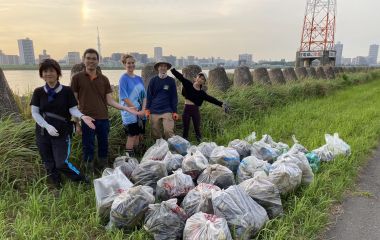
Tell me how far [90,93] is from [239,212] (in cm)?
218

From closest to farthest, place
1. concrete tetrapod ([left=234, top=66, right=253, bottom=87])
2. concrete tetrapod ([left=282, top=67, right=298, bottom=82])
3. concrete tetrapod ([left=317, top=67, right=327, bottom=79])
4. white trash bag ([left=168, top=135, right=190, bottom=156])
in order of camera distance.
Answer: white trash bag ([left=168, top=135, right=190, bottom=156]) → concrete tetrapod ([left=234, top=66, right=253, bottom=87]) → concrete tetrapod ([left=282, top=67, right=298, bottom=82]) → concrete tetrapod ([left=317, top=67, right=327, bottom=79])

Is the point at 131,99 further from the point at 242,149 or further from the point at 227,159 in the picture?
the point at 242,149

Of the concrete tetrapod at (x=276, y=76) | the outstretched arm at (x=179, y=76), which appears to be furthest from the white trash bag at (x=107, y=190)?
the concrete tetrapod at (x=276, y=76)

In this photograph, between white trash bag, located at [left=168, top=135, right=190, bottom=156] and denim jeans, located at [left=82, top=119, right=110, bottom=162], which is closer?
denim jeans, located at [left=82, top=119, right=110, bottom=162]

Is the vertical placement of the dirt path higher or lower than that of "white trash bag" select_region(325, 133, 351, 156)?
lower

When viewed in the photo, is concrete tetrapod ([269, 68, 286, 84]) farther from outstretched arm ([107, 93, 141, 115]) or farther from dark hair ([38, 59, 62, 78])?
dark hair ([38, 59, 62, 78])

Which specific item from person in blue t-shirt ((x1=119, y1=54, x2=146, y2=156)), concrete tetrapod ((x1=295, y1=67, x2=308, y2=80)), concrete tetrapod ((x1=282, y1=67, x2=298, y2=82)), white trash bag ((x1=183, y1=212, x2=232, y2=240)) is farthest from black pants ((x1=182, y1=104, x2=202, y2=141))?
concrete tetrapod ((x1=295, y1=67, x2=308, y2=80))

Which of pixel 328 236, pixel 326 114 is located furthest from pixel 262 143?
pixel 326 114

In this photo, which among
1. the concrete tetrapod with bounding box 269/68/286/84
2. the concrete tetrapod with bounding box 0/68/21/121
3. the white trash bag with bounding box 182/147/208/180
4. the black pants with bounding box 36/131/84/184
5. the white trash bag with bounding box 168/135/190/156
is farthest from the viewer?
the concrete tetrapod with bounding box 269/68/286/84

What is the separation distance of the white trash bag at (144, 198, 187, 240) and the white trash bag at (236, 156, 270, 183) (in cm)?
115

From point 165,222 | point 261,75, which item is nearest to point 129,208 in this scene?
point 165,222

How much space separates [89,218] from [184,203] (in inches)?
34.6

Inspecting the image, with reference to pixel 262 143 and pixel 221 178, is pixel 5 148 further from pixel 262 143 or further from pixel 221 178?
pixel 262 143

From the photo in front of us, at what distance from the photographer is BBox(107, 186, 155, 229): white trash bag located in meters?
2.58
